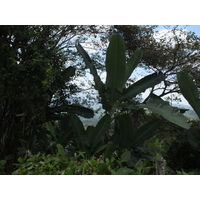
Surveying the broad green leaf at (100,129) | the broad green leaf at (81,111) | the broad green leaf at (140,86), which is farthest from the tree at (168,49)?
the broad green leaf at (100,129)

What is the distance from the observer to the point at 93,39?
6109 mm

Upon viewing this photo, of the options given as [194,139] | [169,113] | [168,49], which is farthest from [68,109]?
[168,49]

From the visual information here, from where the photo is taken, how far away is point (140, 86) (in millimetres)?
4074

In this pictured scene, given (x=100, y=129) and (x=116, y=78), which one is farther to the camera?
(x=116, y=78)

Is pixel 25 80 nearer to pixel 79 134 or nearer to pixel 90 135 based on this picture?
pixel 79 134

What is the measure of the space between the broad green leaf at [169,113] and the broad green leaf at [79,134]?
97 centimetres

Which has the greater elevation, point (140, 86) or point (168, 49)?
point (168, 49)

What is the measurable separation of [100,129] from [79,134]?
0.29m

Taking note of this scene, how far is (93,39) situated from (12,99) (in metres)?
2.90

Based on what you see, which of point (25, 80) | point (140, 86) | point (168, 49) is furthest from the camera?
point (168, 49)

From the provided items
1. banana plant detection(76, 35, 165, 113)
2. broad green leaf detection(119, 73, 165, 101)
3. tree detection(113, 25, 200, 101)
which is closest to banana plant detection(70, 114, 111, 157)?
banana plant detection(76, 35, 165, 113)

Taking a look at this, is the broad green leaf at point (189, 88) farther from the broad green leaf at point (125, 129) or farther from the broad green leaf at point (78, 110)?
the broad green leaf at point (78, 110)
